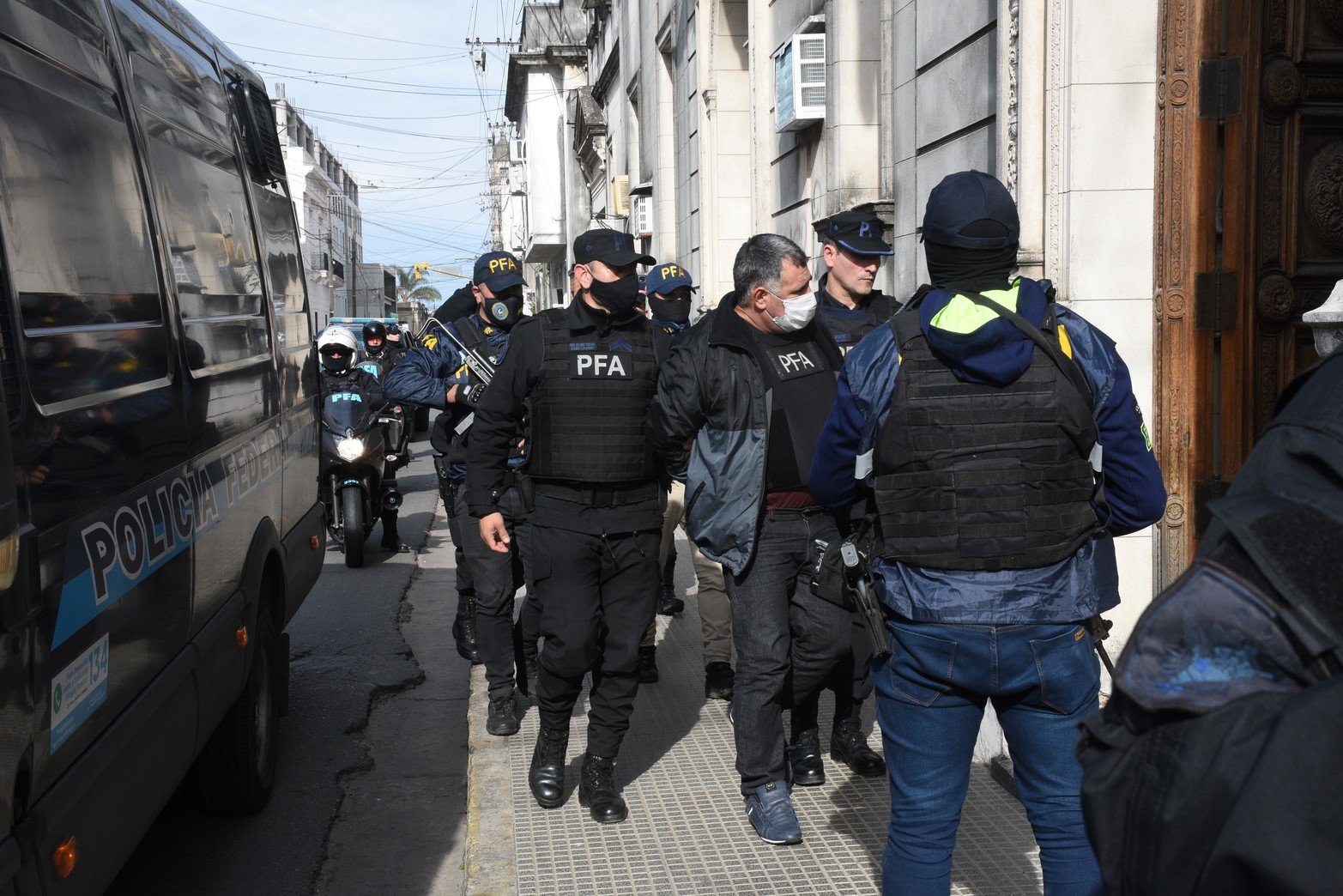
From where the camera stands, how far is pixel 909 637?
113 inches

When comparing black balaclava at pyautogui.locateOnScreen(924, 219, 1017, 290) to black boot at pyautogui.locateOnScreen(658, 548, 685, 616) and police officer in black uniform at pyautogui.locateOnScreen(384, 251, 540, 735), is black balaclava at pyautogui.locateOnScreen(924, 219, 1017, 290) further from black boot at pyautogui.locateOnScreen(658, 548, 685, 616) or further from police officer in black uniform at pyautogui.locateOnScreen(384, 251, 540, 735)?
black boot at pyautogui.locateOnScreen(658, 548, 685, 616)

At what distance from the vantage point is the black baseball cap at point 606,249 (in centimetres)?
461

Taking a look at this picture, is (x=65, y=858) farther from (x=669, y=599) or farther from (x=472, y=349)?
(x=669, y=599)

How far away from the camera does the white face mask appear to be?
167 inches

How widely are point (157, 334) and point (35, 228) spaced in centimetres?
81

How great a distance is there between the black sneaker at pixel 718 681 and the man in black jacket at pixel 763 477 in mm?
1496

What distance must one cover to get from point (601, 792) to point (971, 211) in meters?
2.58

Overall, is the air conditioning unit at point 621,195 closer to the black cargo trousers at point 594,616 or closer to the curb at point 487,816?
the curb at point 487,816

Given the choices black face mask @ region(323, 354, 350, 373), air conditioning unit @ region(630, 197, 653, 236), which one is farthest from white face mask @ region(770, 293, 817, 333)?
air conditioning unit @ region(630, 197, 653, 236)

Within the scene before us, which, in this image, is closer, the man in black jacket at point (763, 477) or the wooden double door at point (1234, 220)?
the man in black jacket at point (763, 477)

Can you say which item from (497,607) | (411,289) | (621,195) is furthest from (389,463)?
(411,289)

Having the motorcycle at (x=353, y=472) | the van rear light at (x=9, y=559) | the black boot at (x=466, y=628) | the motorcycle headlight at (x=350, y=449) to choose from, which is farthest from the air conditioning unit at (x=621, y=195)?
the van rear light at (x=9, y=559)

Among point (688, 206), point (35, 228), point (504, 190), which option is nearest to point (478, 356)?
point (35, 228)

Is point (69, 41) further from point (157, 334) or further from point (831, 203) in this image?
point (831, 203)
